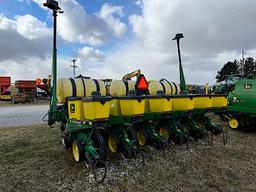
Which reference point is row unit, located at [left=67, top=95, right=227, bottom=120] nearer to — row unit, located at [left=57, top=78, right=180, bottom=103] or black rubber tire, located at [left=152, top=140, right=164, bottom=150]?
row unit, located at [left=57, top=78, right=180, bottom=103]

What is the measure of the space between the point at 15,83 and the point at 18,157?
66.7ft

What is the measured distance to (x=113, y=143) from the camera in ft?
15.5

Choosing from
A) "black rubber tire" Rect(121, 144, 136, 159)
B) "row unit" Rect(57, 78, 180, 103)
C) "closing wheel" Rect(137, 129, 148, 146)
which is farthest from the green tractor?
"black rubber tire" Rect(121, 144, 136, 159)

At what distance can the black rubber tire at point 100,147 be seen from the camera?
3896 millimetres

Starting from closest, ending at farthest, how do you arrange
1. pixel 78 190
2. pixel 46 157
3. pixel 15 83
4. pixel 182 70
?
1. pixel 78 190
2. pixel 46 157
3. pixel 182 70
4. pixel 15 83

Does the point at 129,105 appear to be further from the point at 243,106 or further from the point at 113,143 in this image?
the point at 243,106

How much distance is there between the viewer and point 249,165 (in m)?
4.57

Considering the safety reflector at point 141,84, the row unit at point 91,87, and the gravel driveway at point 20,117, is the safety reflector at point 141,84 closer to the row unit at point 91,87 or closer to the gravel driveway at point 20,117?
the row unit at point 91,87

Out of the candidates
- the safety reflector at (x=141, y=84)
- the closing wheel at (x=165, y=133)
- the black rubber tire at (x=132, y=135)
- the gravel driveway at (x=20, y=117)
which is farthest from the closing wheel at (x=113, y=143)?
the gravel driveway at (x=20, y=117)

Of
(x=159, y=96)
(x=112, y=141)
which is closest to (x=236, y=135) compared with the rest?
(x=159, y=96)

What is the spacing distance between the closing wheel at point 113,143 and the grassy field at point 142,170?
0.22 m

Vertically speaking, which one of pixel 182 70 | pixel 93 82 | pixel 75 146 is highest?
pixel 182 70

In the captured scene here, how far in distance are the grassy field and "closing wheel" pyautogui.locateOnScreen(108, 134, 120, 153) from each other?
0.73ft

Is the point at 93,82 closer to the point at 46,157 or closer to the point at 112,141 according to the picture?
the point at 112,141
